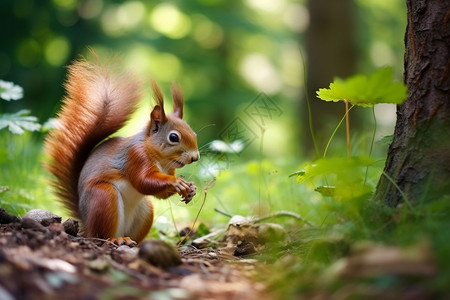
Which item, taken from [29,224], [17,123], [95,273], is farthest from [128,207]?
[95,273]

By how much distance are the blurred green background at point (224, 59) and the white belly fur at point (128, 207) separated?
12.8 inches

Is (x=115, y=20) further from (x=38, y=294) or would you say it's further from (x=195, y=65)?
(x=38, y=294)

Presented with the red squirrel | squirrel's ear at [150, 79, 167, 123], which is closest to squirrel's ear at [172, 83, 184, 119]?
the red squirrel

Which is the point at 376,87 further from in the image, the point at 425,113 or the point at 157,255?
the point at 157,255

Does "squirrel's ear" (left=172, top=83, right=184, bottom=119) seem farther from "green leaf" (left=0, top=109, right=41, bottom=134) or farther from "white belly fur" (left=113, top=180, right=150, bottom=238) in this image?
"green leaf" (left=0, top=109, right=41, bottom=134)

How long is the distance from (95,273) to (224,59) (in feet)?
31.4

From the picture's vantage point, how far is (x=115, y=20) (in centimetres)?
796

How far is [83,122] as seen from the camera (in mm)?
2441

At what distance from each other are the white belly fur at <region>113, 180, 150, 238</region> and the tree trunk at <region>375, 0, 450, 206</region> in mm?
1053

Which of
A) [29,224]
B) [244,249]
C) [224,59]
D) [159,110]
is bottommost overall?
[244,249]

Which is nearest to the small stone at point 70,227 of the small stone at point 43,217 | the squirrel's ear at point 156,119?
the small stone at point 43,217

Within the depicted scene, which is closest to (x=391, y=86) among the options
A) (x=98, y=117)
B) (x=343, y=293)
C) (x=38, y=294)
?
(x=343, y=293)

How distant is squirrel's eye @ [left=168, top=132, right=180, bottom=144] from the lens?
2.24 metres

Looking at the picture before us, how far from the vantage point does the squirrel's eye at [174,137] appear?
2.24 metres
